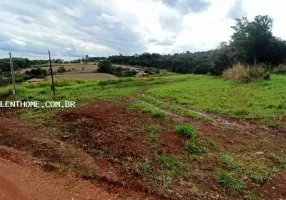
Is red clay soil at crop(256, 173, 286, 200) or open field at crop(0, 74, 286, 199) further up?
open field at crop(0, 74, 286, 199)

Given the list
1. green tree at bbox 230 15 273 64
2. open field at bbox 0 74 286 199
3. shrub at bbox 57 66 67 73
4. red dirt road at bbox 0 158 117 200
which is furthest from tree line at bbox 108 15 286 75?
red dirt road at bbox 0 158 117 200

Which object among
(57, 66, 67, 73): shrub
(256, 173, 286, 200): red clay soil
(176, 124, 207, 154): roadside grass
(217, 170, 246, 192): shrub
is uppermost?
(57, 66, 67, 73): shrub

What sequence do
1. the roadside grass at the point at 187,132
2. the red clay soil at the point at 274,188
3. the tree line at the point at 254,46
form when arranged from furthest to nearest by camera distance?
the tree line at the point at 254,46
the roadside grass at the point at 187,132
the red clay soil at the point at 274,188

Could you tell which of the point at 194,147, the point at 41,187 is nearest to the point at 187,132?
the point at 194,147

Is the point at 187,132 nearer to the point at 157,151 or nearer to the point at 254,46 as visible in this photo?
the point at 157,151

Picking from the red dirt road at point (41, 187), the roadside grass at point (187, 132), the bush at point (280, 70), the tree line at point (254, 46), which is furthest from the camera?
the tree line at point (254, 46)

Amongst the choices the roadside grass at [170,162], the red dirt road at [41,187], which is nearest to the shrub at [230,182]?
the roadside grass at [170,162]

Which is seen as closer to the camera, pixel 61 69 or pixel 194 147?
pixel 194 147

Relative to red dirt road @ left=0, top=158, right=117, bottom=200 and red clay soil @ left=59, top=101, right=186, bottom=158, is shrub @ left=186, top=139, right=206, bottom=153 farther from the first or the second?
red dirt road @ left=0, top=158, right=117, bottom=200

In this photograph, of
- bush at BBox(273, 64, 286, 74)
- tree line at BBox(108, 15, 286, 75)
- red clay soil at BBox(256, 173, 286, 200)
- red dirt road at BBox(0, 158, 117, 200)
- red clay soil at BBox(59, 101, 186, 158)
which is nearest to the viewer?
red dirt road at BBox(0, 158, 117, 200)

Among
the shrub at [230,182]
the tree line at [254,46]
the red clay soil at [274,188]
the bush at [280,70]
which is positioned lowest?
the red clay soil at [274,188]

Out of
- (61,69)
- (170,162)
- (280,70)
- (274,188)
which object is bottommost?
(274,188)

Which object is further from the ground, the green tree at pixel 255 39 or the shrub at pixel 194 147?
the green tree at pixel 255 39

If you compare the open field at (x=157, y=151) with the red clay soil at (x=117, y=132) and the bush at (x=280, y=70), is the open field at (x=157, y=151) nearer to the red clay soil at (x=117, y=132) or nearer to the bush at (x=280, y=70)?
the red clay soil at (x=117, y=132)
